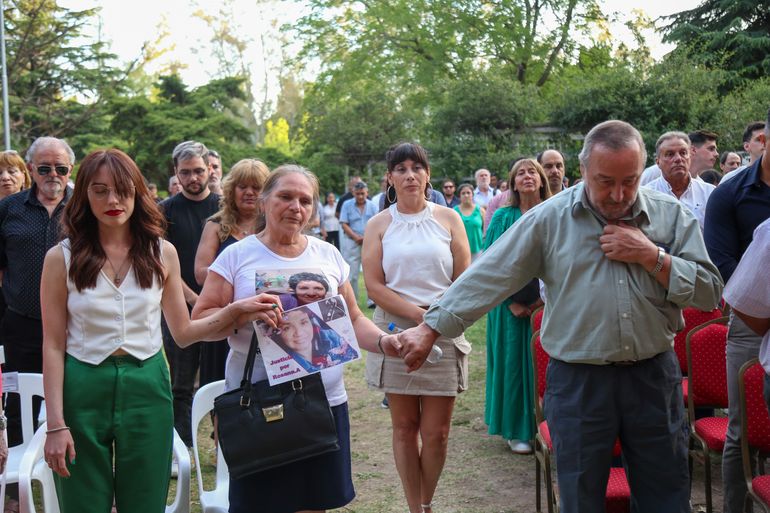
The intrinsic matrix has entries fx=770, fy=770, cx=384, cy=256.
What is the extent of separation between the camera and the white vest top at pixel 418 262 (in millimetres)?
4398

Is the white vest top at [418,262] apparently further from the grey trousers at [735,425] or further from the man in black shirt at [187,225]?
the man in black shirt at [187,225]

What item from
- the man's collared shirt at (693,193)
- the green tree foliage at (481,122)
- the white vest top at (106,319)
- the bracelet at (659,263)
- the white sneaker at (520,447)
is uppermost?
the green tree foliage at (481,122)

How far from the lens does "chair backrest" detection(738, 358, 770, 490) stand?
3561 millimetres

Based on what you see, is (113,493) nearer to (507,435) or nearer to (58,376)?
(58,376)

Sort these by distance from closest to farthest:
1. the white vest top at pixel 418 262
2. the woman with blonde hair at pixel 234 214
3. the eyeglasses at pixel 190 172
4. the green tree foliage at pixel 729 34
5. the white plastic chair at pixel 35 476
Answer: the white plastic chair at pixel 35 476
the white vest top at pixel 418 262
the woman with blonde hair at pixel 234 214
the eyeglasses at pixel 190 172
the green tree foliage at pixel 729 34

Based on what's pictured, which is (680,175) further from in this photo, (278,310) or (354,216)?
(354,216)

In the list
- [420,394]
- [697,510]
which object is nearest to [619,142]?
[420,394]

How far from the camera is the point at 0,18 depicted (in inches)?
741


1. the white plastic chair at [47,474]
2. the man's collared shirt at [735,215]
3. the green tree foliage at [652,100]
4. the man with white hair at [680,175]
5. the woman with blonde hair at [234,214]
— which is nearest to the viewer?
the white plastic chair at [47,474]

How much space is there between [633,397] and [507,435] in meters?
3.17

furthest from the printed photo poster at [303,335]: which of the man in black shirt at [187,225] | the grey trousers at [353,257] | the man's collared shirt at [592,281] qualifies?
the grey trousers at [353,257]

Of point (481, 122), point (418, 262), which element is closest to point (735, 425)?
point (418, 262)

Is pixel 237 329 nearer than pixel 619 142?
No

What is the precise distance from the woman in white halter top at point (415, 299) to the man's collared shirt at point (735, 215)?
137cm
